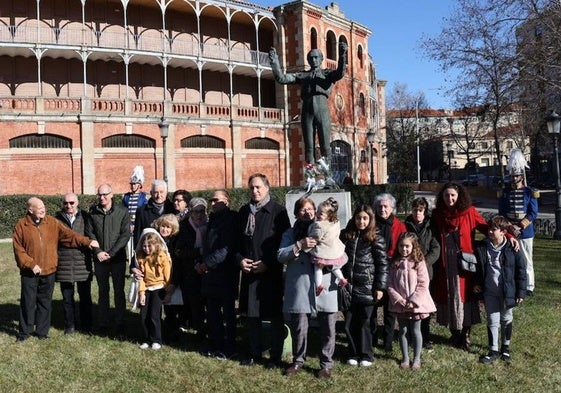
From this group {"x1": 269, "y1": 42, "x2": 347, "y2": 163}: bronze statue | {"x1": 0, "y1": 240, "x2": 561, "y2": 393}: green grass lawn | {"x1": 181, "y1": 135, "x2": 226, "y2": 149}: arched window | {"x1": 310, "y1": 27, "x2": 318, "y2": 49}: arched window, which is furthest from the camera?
{"x1": 310, "y1": 27, "x2": 318, "y2": 49}: arched window

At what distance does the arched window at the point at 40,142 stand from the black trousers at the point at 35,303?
64.7ft

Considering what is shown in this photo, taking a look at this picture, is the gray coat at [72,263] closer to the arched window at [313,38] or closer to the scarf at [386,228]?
the scarf at [386,228]

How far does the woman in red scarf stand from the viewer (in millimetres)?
6043

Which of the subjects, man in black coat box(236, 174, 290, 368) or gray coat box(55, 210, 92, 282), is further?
gray coat box(55, 210, 92, 282)

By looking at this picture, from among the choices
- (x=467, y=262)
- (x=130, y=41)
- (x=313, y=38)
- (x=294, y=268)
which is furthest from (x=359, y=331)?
(x=313, y=38)

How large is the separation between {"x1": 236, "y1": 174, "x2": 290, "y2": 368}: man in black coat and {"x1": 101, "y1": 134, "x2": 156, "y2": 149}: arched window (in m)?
21.8

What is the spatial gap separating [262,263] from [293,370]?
1122 millimetres

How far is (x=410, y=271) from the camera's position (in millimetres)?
5559

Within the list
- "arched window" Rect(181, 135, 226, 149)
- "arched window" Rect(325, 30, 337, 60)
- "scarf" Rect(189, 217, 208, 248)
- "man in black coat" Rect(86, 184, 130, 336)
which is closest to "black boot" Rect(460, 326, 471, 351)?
"scarf" Rect(189, 217, 208, 248)

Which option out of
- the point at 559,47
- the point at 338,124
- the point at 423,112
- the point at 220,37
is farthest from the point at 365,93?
the point at 423,112

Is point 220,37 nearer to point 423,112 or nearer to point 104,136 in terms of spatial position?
point 104,136

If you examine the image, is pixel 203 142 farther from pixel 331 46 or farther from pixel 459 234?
pixel 459 234

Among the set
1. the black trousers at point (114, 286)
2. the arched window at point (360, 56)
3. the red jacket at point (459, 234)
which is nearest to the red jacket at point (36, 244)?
the black trousers at point (114, 286)

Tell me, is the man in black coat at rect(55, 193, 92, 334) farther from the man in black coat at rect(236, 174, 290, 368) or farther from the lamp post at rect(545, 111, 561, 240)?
the lamp post at rect(545, 111, 561, 240)
